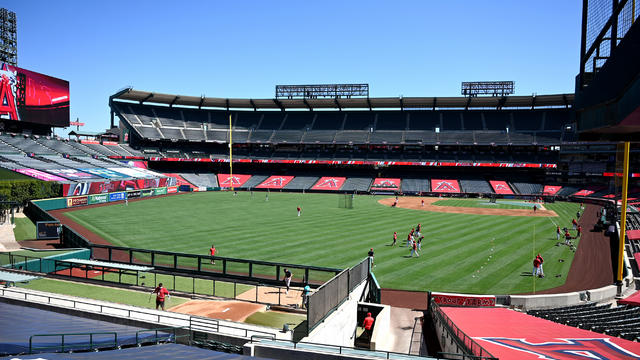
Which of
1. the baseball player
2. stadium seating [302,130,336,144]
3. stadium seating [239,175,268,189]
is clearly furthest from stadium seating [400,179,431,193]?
the baseball player

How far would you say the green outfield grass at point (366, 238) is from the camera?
74.5ft

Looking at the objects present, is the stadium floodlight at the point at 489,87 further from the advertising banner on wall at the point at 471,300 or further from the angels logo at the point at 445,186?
the advertising banner on wall at the point at 471,300

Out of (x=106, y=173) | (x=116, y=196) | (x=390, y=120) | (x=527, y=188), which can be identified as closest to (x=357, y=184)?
(x=390, y=120)

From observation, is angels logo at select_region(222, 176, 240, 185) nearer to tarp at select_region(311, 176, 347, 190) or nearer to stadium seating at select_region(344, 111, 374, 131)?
tarp at select_region(311, 176, 347, 190)

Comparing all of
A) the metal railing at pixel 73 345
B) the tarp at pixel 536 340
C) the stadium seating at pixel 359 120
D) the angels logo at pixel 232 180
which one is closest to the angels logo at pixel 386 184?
the stadium seating at pixel 359 120

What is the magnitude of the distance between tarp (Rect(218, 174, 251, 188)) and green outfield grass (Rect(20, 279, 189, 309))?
213 ft

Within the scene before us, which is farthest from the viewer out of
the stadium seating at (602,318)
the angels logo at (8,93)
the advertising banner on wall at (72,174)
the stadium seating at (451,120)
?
the stadium seating at (451,120)

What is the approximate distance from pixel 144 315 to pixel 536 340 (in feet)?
38.7

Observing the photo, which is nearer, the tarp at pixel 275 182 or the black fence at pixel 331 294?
the black fence at pixel 331 294

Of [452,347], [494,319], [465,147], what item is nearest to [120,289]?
[452,347]

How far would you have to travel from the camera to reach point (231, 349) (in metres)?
11.1

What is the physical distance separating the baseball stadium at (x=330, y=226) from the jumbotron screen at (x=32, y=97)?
277 mm

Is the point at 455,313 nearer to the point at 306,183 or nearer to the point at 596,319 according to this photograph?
the point at 596,319

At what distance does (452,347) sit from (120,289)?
1410 cm
